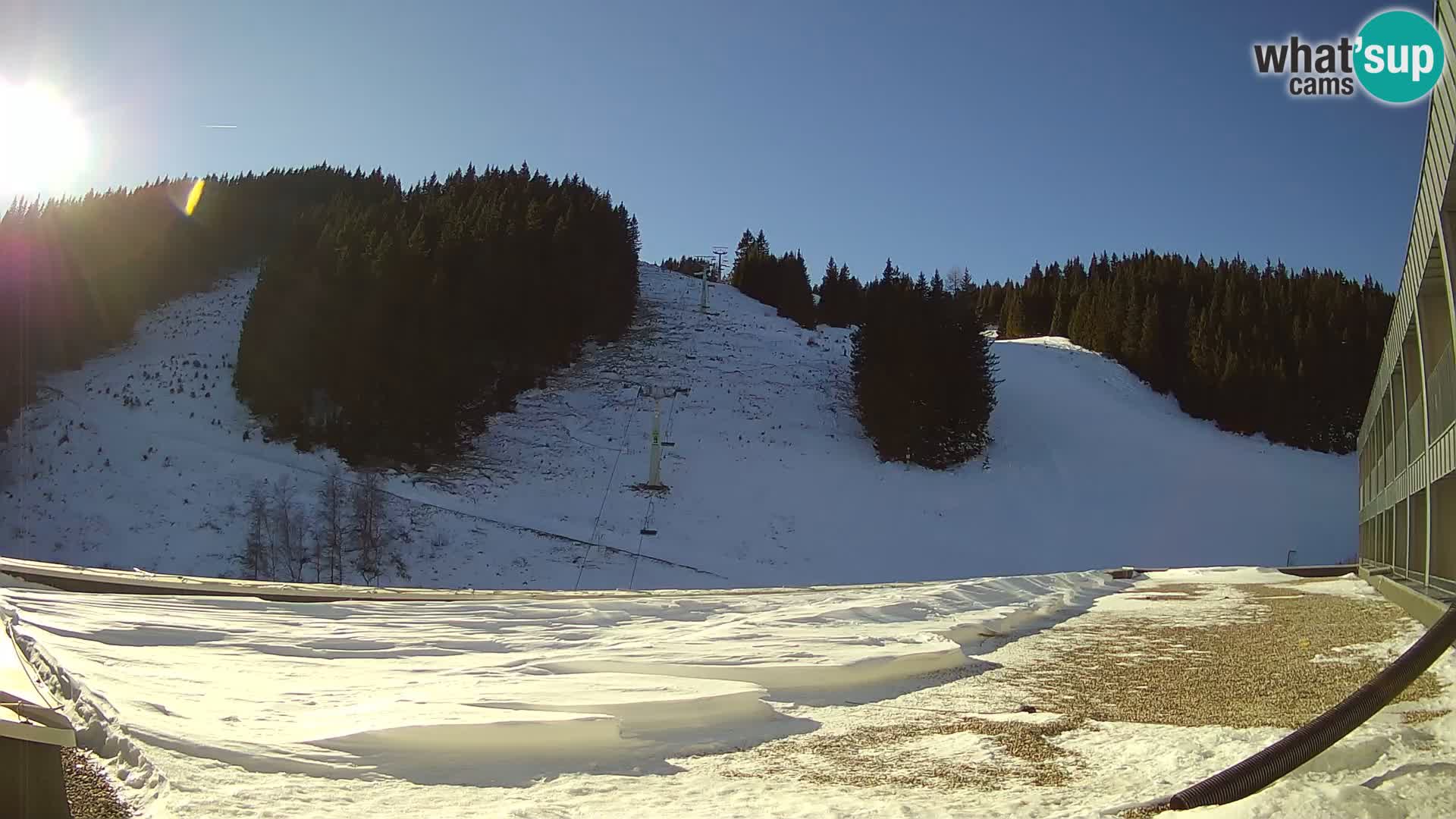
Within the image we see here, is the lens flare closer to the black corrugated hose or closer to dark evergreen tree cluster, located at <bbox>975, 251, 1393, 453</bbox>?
dark evergreen tree cluster, located at <bbox>975, 251, 1393, 453</bbox>

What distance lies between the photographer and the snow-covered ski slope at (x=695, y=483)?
883 inches

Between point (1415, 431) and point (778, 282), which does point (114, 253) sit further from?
point (1415, 431)

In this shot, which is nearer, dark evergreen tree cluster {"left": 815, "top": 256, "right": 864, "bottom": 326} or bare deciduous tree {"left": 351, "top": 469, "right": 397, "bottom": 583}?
bare deciduous tree {"left": 351, "top": 469, "right": 397, "bottom": 583}

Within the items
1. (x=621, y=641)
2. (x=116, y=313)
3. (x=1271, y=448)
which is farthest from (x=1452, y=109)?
(x=116, y=313)

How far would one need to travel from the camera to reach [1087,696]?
6020mm

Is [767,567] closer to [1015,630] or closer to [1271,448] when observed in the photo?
[1015,630]

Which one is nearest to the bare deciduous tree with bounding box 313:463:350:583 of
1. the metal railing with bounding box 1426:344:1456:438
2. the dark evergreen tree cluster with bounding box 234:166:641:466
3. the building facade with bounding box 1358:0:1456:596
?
the dark evergreen tree cluster with bounding box 234:166:641:466

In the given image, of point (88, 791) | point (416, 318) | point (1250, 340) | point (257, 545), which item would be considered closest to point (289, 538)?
point (257, 545)

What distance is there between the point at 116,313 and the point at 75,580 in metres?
31.4

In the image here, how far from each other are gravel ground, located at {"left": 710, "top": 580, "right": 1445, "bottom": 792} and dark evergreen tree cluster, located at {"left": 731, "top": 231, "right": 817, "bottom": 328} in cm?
4488

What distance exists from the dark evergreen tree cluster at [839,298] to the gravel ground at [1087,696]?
1750 inches

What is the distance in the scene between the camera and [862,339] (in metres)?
36.1

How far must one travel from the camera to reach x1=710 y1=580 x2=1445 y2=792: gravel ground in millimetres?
4320

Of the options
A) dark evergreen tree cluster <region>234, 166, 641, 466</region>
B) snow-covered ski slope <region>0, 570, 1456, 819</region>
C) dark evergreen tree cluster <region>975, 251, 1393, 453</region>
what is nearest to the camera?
snow-covered ski slope <region>0, 570, 1456, 819</region>
